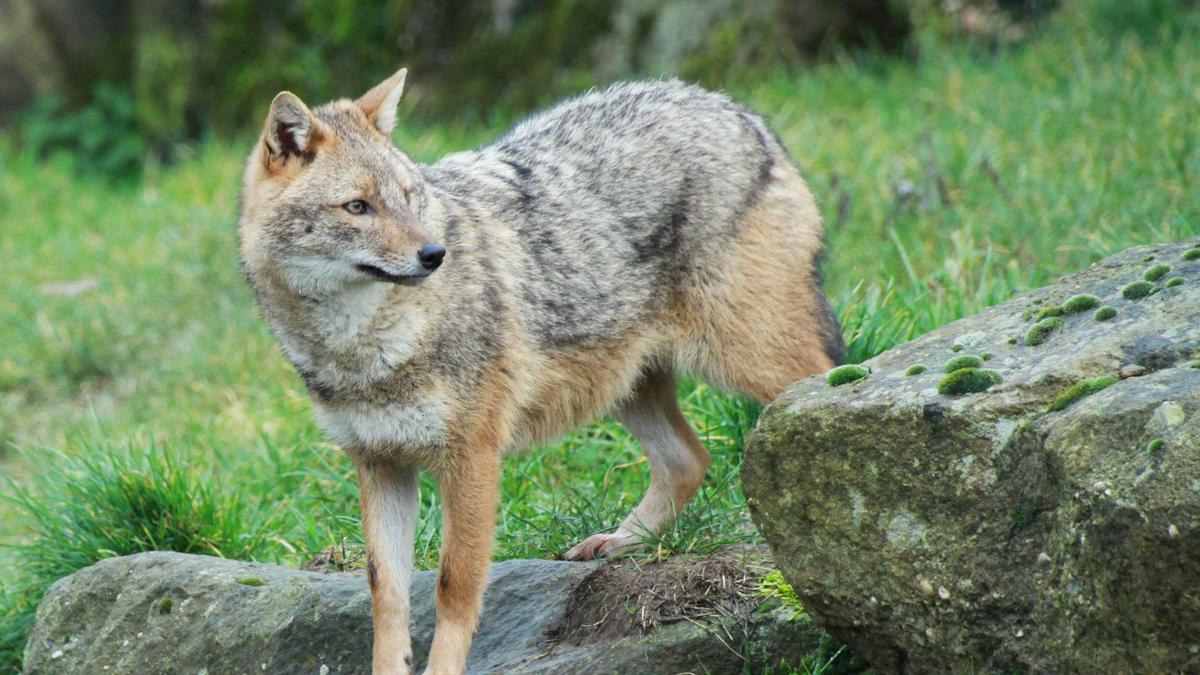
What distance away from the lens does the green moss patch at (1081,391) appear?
10.5ft

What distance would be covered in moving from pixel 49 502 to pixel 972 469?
4670 millimetres

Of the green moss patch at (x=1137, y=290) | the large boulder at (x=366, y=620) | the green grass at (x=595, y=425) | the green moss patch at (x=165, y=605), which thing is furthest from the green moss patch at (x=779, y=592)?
the green moss patch at (x=165, y=605)

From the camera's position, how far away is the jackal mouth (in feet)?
14.2

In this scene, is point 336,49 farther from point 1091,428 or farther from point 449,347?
point 1091,428

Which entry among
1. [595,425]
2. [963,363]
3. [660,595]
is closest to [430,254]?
[660,595]

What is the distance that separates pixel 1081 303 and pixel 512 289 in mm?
2075

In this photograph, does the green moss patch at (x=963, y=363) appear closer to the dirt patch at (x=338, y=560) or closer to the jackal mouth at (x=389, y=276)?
the jackal mouth at (x=389, y=276)

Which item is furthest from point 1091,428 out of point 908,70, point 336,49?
point 336,49

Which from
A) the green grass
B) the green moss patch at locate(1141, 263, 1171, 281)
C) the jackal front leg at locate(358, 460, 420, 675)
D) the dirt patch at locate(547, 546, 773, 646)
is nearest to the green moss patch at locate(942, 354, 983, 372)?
the green moss patch at locate(1141, 263, 1171, 281)

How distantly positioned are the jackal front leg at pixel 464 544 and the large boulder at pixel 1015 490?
1.16 meters

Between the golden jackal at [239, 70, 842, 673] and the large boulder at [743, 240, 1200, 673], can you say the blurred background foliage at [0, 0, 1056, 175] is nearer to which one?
the golden jackal at [239, 70, 842, 673]

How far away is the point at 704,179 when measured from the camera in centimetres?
531

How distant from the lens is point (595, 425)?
658cm

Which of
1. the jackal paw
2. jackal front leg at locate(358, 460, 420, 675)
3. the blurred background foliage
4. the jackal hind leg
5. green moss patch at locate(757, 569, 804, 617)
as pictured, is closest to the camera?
green moss patch at locate(757, 569, 804, 617)
